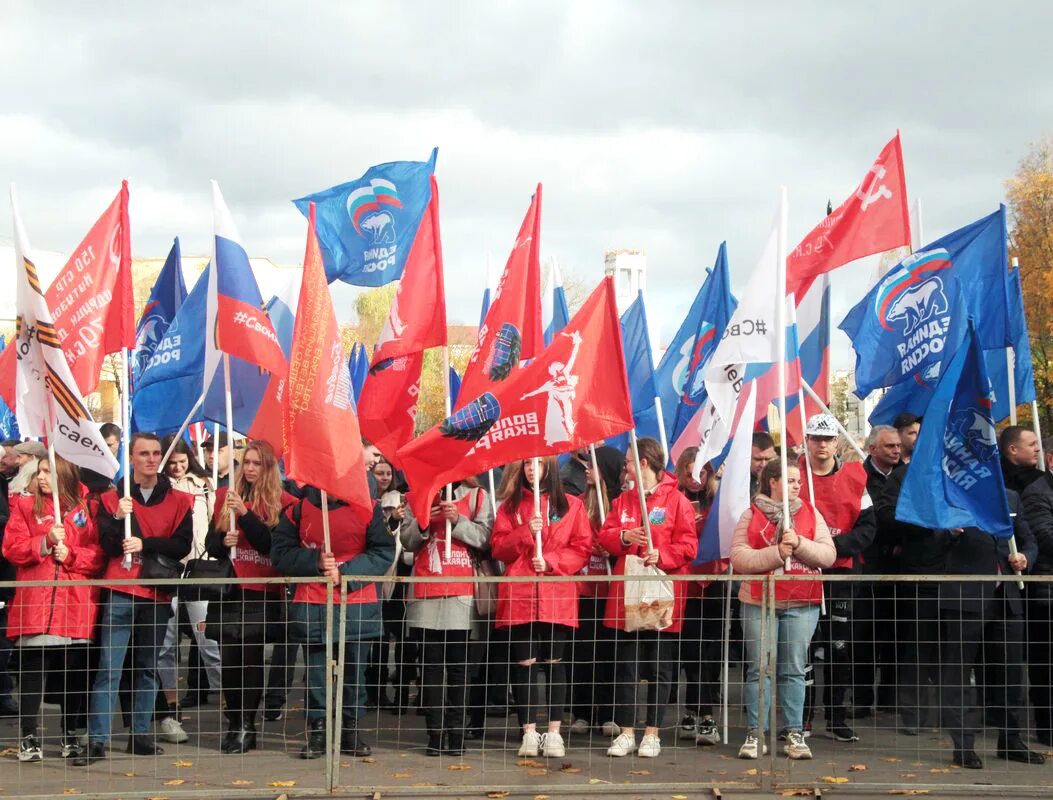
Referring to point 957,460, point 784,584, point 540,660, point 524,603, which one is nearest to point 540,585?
point 524,603

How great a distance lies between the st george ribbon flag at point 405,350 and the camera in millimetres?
10211

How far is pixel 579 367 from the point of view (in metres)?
8.63

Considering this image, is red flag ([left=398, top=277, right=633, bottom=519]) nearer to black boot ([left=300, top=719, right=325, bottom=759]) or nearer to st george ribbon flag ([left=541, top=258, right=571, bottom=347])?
black boot ([left=300, top=719, right=325, bottom=759])

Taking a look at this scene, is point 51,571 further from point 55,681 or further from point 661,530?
point 661,530

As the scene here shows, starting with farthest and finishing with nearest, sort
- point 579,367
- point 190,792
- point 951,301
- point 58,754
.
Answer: point 951,301 < point 58,754 < point 579,367 < point 190,792

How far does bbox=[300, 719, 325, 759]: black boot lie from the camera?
29.3ft

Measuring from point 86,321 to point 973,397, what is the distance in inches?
254

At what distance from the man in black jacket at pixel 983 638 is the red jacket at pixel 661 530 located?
1.83 metres

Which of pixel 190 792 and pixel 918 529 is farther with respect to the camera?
pixel 918 529

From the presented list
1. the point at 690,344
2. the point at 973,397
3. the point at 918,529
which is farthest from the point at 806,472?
the point at 690,344

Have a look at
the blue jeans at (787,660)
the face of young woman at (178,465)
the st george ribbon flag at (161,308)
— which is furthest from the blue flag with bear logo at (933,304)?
the st george ribbon flag at (161,308)

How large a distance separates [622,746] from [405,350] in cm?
348

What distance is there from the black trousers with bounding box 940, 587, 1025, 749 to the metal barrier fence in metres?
0.02

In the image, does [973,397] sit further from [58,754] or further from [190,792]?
[58,754]
